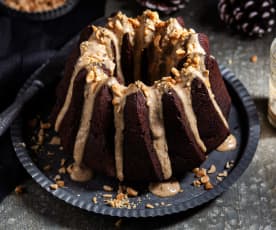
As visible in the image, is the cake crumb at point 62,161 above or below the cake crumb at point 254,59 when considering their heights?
below

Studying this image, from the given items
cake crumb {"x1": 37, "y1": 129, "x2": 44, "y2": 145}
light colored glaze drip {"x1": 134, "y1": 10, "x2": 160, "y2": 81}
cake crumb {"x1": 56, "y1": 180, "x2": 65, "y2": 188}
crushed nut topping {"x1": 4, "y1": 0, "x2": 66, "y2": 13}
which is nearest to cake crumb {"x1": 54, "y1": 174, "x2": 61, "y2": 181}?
cake crumb {"x1": 56, "y1": 180, "x2": 65, "y2": 188}

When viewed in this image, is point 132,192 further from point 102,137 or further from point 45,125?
point 45,125

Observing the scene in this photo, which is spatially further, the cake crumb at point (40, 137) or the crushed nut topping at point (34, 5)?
the crushed nut topping at point (34, 5)

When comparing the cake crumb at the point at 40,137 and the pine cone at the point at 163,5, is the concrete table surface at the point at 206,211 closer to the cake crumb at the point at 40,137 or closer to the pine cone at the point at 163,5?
the cake crumb at the point at 40,137

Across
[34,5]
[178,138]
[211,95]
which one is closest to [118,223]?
[178,138]

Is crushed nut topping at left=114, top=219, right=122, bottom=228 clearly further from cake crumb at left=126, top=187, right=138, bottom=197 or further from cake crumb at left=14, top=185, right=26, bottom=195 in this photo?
cake crumb at left=14, top=185, right=26, bottom=195

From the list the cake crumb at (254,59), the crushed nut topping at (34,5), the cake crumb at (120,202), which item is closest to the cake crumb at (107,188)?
the cake crumb at (120,202)

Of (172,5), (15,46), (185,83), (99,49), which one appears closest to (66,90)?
(99,49)
